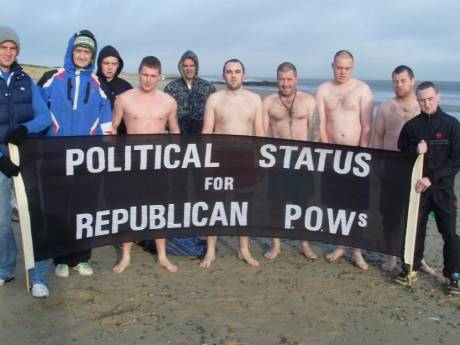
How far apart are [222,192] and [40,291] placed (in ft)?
6.75

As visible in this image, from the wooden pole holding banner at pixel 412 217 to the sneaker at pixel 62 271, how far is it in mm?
3561

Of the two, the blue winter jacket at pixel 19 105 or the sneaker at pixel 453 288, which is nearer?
the blue winter jacket at pixel 19 105

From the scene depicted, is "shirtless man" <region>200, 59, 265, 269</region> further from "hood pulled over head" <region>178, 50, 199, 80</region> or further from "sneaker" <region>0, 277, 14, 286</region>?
"sneaker" <region>0, 277, 14, 286</region>

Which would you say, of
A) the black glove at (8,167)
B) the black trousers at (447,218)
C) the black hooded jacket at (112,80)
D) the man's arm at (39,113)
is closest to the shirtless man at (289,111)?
the black trousers at (447,218)

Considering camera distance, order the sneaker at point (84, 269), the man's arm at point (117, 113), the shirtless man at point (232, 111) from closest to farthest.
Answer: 1. the sneaker at point (84, 269)
2. the man's arm at point (117, 113)
3. the shirtless man at point (232, 111)

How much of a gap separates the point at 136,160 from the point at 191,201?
747mm

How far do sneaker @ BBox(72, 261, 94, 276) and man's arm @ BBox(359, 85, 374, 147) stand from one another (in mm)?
3416

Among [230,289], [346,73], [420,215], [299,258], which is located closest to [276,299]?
[230,289]

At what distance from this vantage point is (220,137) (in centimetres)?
525

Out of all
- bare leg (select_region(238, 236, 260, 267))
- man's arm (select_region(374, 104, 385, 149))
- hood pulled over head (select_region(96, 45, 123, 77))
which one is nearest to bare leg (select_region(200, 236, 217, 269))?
bare leg (select_region(238, 236, 260, 267))

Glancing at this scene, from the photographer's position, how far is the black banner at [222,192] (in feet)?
16.2

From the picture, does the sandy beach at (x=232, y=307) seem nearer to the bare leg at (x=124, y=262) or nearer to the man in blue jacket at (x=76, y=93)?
the bare leg at (x=124, y=262)

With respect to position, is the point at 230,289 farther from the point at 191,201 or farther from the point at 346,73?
the point at 346,73

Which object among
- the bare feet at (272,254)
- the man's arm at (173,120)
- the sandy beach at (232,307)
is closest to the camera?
the sandy beach at (232,307)
